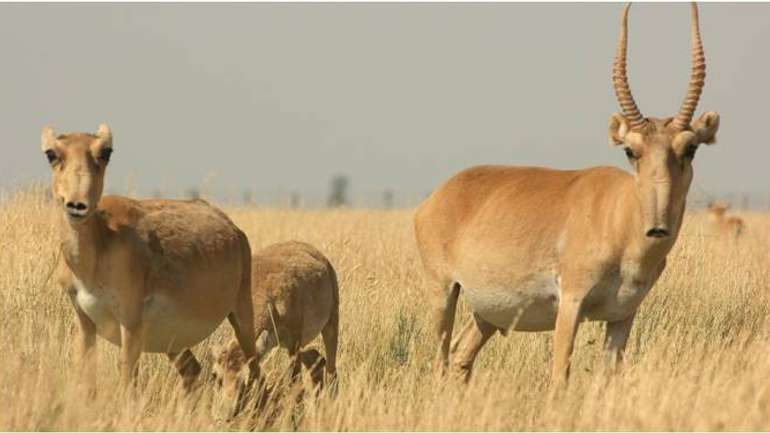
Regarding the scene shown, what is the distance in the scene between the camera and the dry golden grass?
796cm

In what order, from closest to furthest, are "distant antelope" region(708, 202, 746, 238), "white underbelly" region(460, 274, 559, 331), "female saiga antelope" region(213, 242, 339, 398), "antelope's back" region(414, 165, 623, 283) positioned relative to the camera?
"white underbelly" region(460, 274, 559, 331), "antelope's back" region(414, 165, 623, 283), "female saiga antelope" region(213, 242, 339, 398), "distant antelope" region(708, 202, 746, 238)

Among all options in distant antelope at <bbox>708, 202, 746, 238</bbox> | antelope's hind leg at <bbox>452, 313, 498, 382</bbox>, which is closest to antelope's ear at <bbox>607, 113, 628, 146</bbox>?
antelope's hind leg at <bbox>452, 313, 498, 382</bbox>

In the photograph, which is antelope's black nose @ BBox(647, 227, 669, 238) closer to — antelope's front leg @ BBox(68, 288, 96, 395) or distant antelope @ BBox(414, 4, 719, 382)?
distant antelope @ BBox(414, 4, 719, 382)

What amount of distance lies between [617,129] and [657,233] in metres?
0.92

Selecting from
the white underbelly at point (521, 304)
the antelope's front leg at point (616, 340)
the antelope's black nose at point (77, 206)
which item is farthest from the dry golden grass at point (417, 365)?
the antelope's black nose at point (77, 206)

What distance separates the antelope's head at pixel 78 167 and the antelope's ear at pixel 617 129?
3.49m

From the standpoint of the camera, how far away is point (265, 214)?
88.4 feet

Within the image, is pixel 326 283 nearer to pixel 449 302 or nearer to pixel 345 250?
pixel 449 302

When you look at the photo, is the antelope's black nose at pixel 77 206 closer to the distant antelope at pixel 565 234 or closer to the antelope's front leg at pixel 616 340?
the distant antelope at pixel 565 234

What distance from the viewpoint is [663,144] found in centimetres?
862

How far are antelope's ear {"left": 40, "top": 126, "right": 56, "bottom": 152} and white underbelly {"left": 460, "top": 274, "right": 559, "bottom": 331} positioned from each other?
11.4 feet

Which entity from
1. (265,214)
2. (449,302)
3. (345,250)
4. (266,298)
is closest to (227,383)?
(266,298)

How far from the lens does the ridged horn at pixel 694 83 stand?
Result: 8.90 meters

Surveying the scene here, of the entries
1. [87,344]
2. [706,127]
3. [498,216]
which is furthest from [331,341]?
[706,127]
